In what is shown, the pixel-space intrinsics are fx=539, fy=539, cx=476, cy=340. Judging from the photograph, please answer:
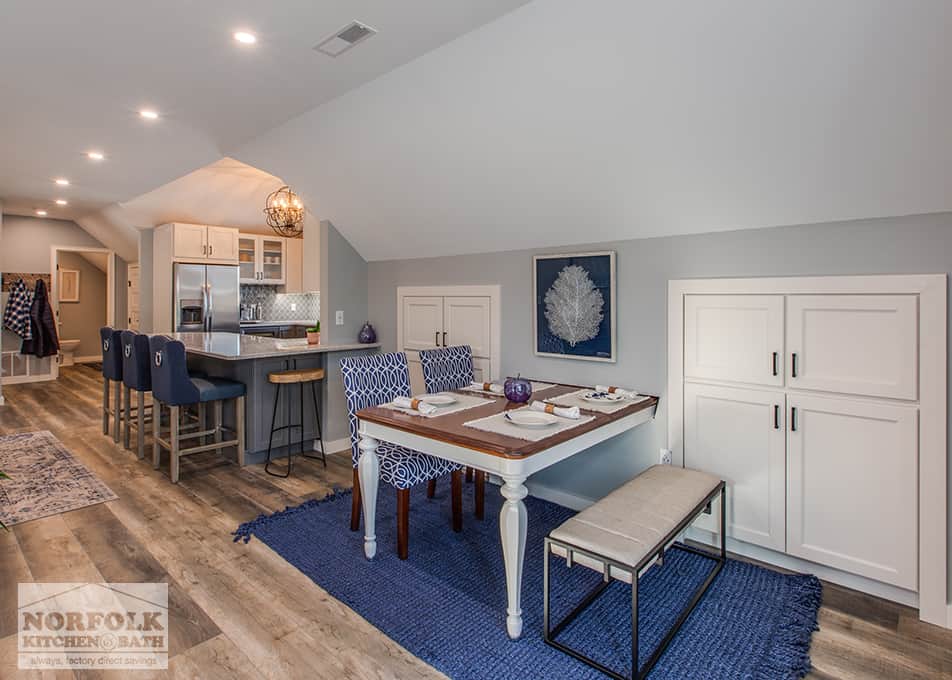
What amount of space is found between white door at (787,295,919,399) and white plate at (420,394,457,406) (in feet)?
5.46

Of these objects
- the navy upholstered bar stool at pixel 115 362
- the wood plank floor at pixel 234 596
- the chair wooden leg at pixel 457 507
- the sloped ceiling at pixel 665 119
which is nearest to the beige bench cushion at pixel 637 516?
the wood plank floor at pixel 234 596

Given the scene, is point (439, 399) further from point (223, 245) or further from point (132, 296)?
point (132, 296)

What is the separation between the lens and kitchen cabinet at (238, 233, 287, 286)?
6914 mm

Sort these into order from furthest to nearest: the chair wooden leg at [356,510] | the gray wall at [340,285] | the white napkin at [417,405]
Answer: the gray wall at [340,285] → the chair wooden leg at [356,510] → the white napkin at [417,405]

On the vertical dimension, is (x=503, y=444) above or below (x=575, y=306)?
below

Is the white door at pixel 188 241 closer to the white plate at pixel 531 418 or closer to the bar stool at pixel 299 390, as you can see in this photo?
the bar stool at pixel 299 390

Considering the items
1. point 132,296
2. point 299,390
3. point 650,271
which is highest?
point 132,296

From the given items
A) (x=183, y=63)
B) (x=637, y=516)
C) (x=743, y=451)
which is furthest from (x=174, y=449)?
(x=743, y=451)

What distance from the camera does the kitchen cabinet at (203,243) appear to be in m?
6.33

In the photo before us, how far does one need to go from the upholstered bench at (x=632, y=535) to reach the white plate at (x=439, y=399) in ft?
3.12

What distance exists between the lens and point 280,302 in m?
7.48

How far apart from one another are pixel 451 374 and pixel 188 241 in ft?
14.9

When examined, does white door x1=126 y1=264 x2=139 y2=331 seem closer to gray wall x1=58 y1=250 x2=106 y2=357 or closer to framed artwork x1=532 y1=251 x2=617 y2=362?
gray wall x1=58 y1=250 x2=106 y2=357

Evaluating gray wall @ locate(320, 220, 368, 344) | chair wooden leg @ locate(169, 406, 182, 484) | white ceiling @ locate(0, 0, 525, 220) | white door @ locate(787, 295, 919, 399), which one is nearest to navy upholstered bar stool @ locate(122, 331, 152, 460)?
chair wooden leg @ locate(169, 406, 182, 484)
